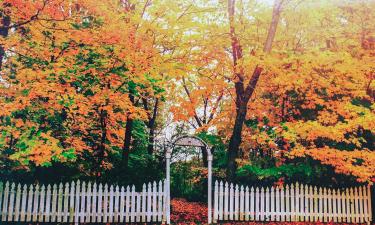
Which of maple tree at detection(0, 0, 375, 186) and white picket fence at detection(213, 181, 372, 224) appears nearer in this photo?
maple tree at detection(0, 0, 375, 186)

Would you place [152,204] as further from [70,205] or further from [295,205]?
[295,205]

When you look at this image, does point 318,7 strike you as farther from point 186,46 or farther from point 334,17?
point 186,46

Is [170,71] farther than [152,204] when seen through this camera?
Yes

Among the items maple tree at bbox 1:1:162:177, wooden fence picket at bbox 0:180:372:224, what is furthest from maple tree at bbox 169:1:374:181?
maple tree at bbox 1:1:162:177

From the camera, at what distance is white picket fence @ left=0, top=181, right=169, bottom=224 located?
33.6 ft

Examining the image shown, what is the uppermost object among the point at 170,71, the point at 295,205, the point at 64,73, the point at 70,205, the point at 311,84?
the point at 170,71

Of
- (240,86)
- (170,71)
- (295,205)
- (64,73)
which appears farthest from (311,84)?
(64,73)

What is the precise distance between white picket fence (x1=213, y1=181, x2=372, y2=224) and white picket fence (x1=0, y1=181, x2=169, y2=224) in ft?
8.14

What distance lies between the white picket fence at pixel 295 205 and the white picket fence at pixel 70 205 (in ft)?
8.14

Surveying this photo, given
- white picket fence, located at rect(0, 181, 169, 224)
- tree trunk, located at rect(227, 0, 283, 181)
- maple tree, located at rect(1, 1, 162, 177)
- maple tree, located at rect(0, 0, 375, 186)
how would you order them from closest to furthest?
maple tree, located at rect(1, 1, 162, 177) → maple tree, located at rect(0, 0, 375, 186) → white picket fence, located at rect(0, 181, 169, 224) → tree trunk, located at rect(227, 0, 283, 181)

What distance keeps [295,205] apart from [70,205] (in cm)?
794

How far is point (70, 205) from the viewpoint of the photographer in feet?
34.4

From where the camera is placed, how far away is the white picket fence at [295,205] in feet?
37.8

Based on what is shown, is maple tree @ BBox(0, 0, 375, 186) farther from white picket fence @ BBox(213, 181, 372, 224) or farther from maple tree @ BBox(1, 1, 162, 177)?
white picket fence @ BBox(213, 181, 372, 224)
